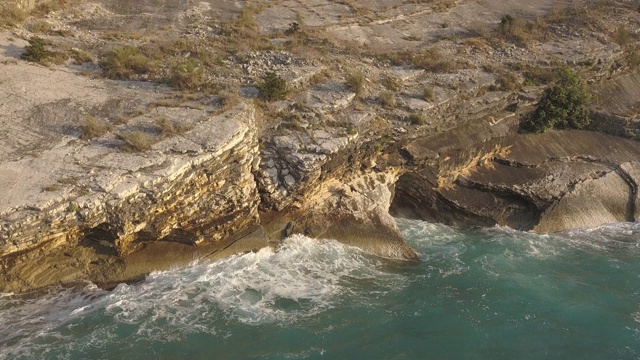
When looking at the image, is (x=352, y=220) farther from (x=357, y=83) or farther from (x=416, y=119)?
(x=357, y=83)

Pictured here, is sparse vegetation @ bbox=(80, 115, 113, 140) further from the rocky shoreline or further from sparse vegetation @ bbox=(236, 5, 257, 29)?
sparse vegetation @ bbox=(236, 5, 257, 29)

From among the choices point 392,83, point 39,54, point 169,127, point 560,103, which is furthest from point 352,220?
point 39,54

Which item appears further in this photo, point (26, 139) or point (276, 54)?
point (276, 54)

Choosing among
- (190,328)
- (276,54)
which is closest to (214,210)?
(190,328)

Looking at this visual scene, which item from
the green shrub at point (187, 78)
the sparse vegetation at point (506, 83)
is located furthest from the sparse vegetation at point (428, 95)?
the green shrub at point (187, 78)

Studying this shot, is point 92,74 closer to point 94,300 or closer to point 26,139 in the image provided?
point 26,139

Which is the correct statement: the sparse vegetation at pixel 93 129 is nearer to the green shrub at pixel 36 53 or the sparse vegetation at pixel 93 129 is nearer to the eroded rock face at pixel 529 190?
the green shrub at pixel 36 53
